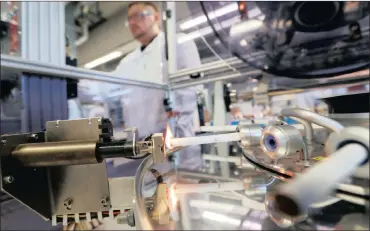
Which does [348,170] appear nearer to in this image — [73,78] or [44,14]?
[73,78]

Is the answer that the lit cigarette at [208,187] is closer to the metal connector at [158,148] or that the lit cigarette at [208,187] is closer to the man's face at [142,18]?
the metal connector at [158,148]

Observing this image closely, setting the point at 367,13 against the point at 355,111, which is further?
the point at 367,13

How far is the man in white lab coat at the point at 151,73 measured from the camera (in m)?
1.44

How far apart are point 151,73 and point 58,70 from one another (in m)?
0.75

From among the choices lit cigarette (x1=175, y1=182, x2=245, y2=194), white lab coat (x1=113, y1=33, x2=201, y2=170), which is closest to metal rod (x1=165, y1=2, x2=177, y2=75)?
white lab coat (x1=113, y1=33, x2=201, y2=170)

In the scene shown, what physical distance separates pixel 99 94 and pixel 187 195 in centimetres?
111

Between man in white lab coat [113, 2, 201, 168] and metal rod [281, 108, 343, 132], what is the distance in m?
0.98

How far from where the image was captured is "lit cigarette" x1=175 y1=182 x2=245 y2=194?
53 centimetres

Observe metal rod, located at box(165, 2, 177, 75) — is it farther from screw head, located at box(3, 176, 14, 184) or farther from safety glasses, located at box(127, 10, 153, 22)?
screw head, located at box(3, 176, 14, 184)

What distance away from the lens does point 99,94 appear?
141cm

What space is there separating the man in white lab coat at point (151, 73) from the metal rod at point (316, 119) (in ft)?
3.21

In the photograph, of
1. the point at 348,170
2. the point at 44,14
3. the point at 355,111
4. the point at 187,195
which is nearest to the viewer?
the point at 348,170

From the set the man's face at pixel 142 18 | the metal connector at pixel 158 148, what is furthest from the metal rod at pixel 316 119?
the man's face at pixel 142 18

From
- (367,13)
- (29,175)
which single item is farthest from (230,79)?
(29,175)
